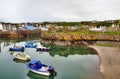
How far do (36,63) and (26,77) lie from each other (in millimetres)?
3785

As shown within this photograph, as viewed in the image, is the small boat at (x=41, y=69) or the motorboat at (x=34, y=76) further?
the motorboat at (x=34, y=76)

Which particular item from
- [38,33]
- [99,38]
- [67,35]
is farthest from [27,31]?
[99,38]

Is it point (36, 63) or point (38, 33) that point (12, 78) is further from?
point (38, 33)

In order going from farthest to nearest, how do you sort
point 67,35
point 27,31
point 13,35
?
point 27,31, point 13,35, point 67,35

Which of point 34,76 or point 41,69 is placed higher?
point 41,69

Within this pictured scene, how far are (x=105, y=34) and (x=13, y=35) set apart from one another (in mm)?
63389

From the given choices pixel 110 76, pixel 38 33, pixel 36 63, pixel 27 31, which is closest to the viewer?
pixel 110 76

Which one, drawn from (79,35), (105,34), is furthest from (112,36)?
(79,35)

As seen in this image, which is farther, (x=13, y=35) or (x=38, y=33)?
(x=38, y=33)

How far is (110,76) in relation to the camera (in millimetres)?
39156

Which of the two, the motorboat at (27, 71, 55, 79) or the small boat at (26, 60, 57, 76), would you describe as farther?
the motorboat at (27, 71, 55, 79)

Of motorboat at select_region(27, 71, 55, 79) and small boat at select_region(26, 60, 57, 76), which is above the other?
small boat at select_region(26, 60, 57, 76)

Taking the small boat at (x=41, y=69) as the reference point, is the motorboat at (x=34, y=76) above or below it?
below

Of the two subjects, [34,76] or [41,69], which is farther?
[34,76]
